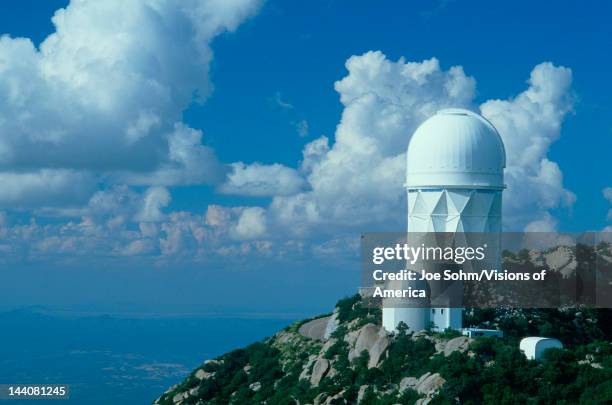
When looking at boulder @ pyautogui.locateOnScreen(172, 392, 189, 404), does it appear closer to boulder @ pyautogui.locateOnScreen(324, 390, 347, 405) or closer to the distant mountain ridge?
the distant mountain ridge

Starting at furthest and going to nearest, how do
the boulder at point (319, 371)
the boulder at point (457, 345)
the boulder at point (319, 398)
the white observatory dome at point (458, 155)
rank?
1. the white observatory dome at point (458, 155)
2. the boulder at point (319, 371)
3. the boulder at point (457, 345)
4. the boulder at point (319, 398)

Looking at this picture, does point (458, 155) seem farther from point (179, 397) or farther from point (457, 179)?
point (179, 397)

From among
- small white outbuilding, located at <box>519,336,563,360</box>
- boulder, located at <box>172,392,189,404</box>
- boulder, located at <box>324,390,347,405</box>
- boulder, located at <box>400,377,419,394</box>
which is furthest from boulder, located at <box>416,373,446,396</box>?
boulder, located at <box>172,392,189,404</box>

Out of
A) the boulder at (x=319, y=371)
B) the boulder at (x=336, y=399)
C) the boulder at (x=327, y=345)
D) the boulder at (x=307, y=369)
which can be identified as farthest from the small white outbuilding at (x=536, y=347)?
the boulder at (x=307, y=369)

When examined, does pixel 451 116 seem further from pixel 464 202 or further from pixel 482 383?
pixel 482 383

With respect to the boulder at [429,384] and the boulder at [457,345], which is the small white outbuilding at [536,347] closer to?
the boulder at [457,345]

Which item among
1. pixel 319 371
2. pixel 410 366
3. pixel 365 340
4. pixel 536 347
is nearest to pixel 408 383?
pixel 410 366
